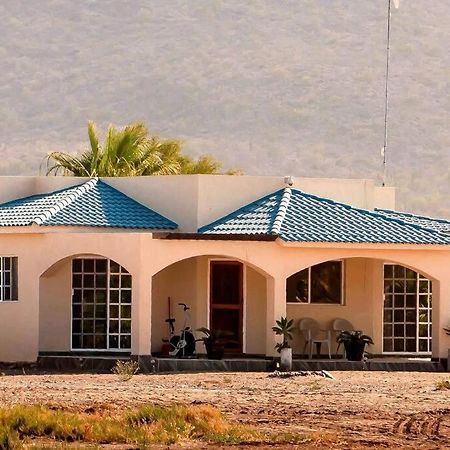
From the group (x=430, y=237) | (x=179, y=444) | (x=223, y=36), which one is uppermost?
(x=223, y=36)

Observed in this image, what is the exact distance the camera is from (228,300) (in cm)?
3259

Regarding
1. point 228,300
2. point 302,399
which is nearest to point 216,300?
point 228,300

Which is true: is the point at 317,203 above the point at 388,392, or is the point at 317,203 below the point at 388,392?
above

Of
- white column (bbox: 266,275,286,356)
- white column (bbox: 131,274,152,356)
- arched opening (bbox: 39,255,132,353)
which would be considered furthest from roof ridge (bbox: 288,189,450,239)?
white column (bbox: 131,274,152,356)

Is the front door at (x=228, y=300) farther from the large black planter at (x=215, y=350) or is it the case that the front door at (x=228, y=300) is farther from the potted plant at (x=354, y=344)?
the potted plant at (x=354, y=344)

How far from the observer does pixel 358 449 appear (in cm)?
1811

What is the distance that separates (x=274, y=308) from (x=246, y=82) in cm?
8868

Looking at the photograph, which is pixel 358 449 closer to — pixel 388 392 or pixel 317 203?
pixel 388 392

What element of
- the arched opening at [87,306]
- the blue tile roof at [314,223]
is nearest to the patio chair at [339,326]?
the blue tile roof at [314,223]

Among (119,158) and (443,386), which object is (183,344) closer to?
(443,386)

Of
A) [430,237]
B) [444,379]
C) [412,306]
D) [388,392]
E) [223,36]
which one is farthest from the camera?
[223,36]

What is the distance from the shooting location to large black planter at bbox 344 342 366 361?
1240 inches

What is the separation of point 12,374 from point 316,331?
6942mm

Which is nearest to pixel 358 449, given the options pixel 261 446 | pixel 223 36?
pixel 261 446
